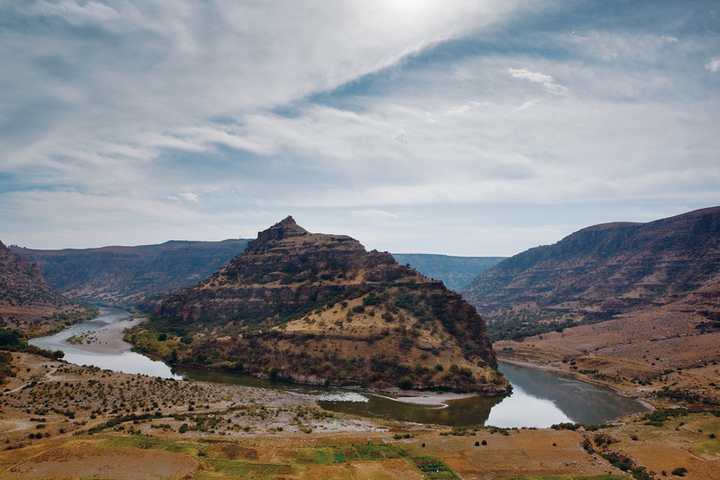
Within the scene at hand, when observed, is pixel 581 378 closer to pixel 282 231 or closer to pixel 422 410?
pixel 422 410

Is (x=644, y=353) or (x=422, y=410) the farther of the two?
(x=644, y=353)

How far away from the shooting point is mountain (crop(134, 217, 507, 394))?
103500mm

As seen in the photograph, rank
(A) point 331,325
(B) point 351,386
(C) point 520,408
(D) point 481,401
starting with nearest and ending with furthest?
(C) point 520,408
(D) point 481,401
(B) point 351,386
(A) point 331,325

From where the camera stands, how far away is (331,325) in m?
117

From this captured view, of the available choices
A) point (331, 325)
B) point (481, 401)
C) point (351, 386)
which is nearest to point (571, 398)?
point (481, 401)

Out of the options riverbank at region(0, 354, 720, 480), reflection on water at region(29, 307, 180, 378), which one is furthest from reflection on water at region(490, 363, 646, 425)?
reflection on water at region(29, 307, 180, 378)

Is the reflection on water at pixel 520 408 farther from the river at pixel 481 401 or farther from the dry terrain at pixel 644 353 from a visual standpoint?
the dry terrain at pixel 644 353

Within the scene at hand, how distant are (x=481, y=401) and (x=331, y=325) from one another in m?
38.1

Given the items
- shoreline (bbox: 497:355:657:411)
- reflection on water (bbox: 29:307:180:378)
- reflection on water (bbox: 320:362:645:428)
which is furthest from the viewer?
reflection on water (bbox: 29:307:180:378)

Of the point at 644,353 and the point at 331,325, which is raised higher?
the point at 331,325

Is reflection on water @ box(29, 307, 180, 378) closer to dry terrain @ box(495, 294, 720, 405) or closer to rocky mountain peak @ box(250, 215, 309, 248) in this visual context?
rocky mountain peak @ box(250, 215, 309, 248)

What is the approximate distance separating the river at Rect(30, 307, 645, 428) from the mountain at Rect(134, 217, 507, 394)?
5.31 metres

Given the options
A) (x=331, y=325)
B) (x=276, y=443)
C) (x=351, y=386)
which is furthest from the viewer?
(x=331, y=325)

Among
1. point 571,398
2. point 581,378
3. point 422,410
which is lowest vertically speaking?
point 581,378
